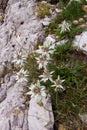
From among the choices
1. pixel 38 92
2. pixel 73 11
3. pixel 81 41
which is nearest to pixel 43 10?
pixel 73 11

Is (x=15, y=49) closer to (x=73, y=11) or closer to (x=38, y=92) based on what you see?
(x=73, y=11)

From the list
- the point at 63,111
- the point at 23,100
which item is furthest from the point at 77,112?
the point at 23,100

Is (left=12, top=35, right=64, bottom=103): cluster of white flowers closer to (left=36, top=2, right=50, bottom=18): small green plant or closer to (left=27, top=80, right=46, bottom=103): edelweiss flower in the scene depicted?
(left=27, top=80, right=46, bottom=103): edelweiss flower

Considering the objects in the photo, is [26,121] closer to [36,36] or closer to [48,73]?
[48,73]

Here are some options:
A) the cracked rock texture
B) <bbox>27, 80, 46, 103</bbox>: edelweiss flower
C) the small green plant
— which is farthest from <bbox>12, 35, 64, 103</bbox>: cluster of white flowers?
the small green plant

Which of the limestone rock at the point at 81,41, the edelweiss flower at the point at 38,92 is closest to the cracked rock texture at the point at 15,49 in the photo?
the edelweiss flower at the point at 38,92

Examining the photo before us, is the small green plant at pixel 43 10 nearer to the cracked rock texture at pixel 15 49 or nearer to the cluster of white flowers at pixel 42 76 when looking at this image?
the cracked rock texture at pixel 15 49
